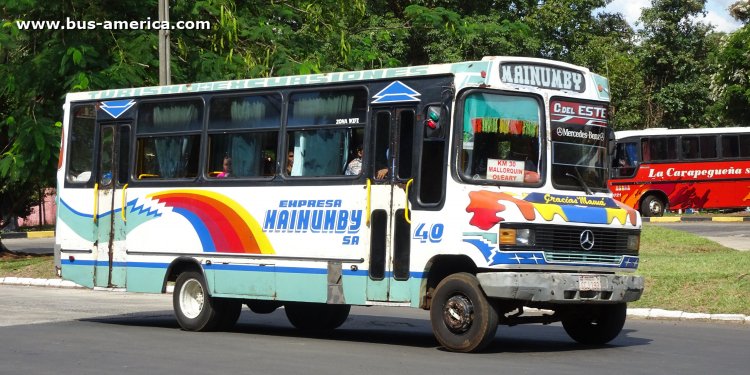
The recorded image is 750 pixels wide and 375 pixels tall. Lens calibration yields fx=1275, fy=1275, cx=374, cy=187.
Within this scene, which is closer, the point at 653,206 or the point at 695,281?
the point at 695,281

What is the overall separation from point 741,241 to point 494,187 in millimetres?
19647

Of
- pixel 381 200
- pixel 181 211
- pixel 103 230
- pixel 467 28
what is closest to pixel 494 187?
pixel 381 200

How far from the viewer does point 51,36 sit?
26125 mm

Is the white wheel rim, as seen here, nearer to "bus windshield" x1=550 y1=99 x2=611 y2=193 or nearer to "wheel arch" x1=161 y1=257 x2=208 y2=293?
"wheel arch" x1=161 y1=257 x2=208 y2=293

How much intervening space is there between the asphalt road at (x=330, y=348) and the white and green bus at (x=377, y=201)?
479 millimetres

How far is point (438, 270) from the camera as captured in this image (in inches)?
516

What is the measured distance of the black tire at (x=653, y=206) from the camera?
44.9m

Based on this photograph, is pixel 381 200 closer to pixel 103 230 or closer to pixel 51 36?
pixel 103 230

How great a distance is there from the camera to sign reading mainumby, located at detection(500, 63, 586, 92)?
13000 millimetres

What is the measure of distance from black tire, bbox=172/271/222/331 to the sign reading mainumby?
15.4 ft

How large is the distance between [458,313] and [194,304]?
14.0 feet

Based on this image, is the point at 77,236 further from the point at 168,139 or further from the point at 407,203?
the point at 407,203

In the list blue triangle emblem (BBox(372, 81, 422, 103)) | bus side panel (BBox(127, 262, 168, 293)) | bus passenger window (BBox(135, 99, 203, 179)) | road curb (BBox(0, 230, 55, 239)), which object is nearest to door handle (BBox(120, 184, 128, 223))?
bus passenger window (BBox(135, 99, 203, 179))

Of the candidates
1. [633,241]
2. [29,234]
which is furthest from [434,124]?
[29,234]
